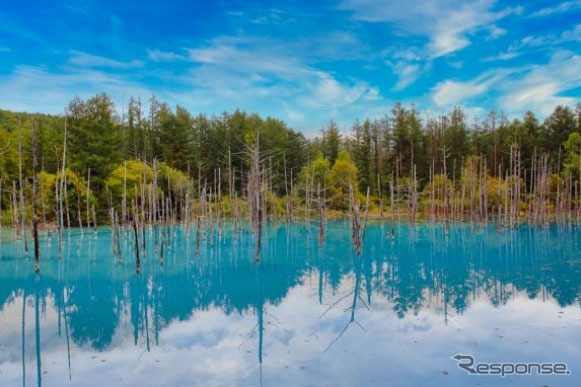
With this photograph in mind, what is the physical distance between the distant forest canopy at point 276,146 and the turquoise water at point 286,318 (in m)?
Result: 23.2

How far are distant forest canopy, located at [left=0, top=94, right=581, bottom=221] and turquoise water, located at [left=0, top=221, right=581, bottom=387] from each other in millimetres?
23215

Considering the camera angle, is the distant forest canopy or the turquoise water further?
the distant forest canopy

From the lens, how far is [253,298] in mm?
15391

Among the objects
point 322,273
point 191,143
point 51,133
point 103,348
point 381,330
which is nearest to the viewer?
point 103,348

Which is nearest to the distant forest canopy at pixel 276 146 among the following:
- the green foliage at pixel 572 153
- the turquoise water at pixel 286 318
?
the green foliage at pixel 572 153

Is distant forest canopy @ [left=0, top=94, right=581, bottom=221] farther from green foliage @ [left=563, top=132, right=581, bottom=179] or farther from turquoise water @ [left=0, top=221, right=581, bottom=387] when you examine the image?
turquoise water @ [left=0, top=221, right=581, bottom=387]

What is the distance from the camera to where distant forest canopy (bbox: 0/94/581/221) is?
45219 millimetres

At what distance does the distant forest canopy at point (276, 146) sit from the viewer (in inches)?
1780

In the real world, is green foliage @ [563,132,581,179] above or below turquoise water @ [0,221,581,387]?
above

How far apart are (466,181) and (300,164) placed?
74.7ft

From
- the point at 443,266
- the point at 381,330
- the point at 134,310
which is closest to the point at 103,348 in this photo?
the point at 134,310

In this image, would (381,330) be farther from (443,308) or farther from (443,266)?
(443,266)

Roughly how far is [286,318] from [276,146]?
4673 centimetres

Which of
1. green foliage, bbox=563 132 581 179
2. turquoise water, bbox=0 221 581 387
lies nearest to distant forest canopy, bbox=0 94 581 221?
green foliage, bbox=563 132 581 179
